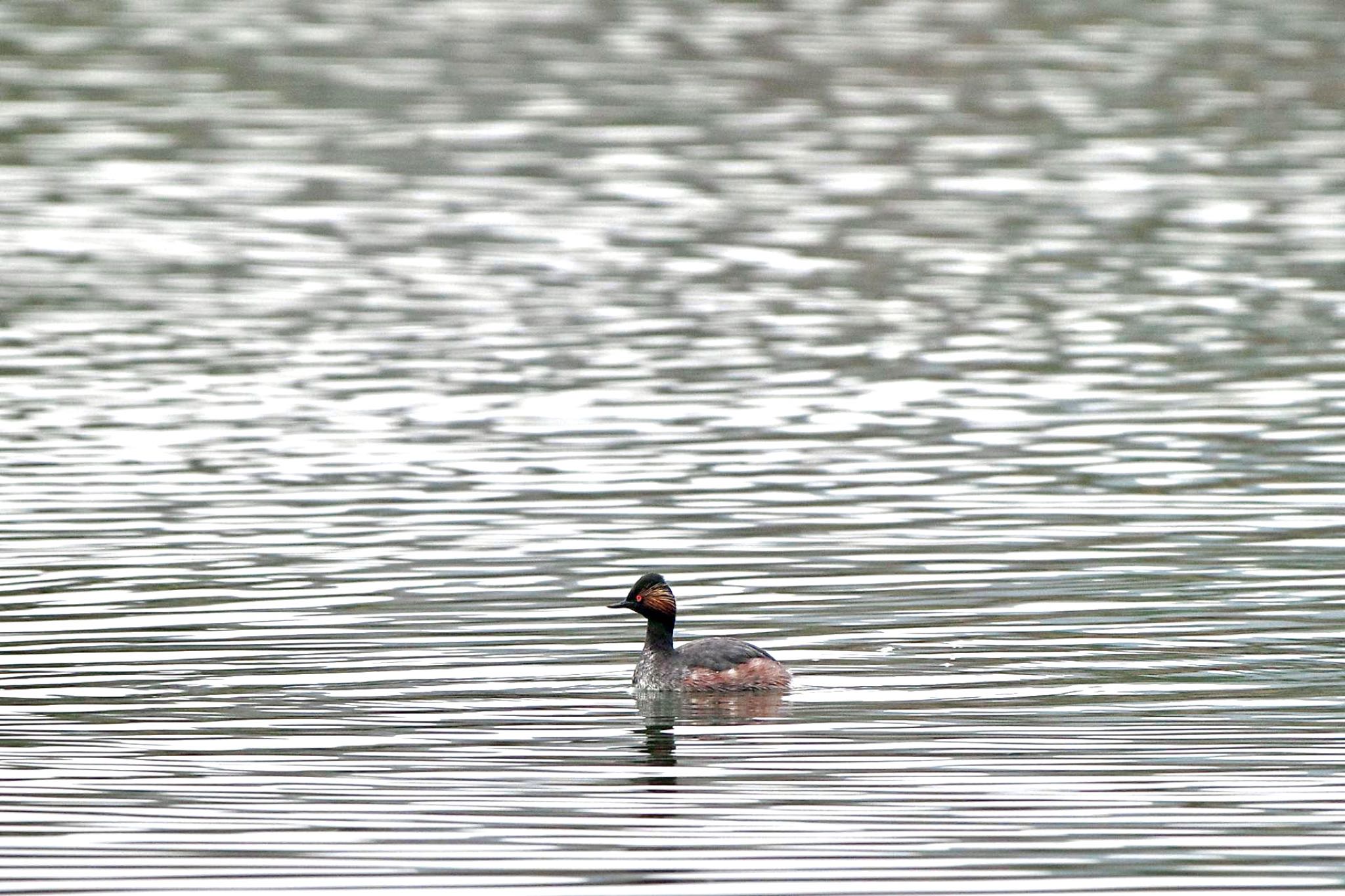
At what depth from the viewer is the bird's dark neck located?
14.8 meters

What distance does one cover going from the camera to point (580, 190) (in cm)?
3456

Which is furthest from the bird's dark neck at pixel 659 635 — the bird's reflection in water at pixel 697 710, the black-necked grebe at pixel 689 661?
the bird's reflection in water at pixel 697 710

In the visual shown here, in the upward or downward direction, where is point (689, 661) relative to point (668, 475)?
upward

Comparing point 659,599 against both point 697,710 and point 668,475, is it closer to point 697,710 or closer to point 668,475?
point 697,710

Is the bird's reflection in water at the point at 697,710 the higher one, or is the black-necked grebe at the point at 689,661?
the black-necked grebe at the point at 689,661

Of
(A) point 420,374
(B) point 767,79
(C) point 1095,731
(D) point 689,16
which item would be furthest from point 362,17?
(C) point 1095,731

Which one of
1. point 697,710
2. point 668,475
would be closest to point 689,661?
point 697,710

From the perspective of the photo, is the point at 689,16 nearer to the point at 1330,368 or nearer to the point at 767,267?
the point at 767,267

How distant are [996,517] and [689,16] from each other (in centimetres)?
3381

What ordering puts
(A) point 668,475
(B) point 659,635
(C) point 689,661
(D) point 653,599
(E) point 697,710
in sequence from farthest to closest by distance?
(A) point 668,475 → (D) point 653,599 → (B) point 659,635 → (C) point 689,661 → (E) point 697,710

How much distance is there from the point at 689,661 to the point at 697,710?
26 centimetres

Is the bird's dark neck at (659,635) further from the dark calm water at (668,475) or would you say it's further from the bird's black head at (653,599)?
the dark calm water at (668,475)

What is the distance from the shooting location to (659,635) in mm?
14875

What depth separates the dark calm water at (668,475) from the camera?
12.1 metres
